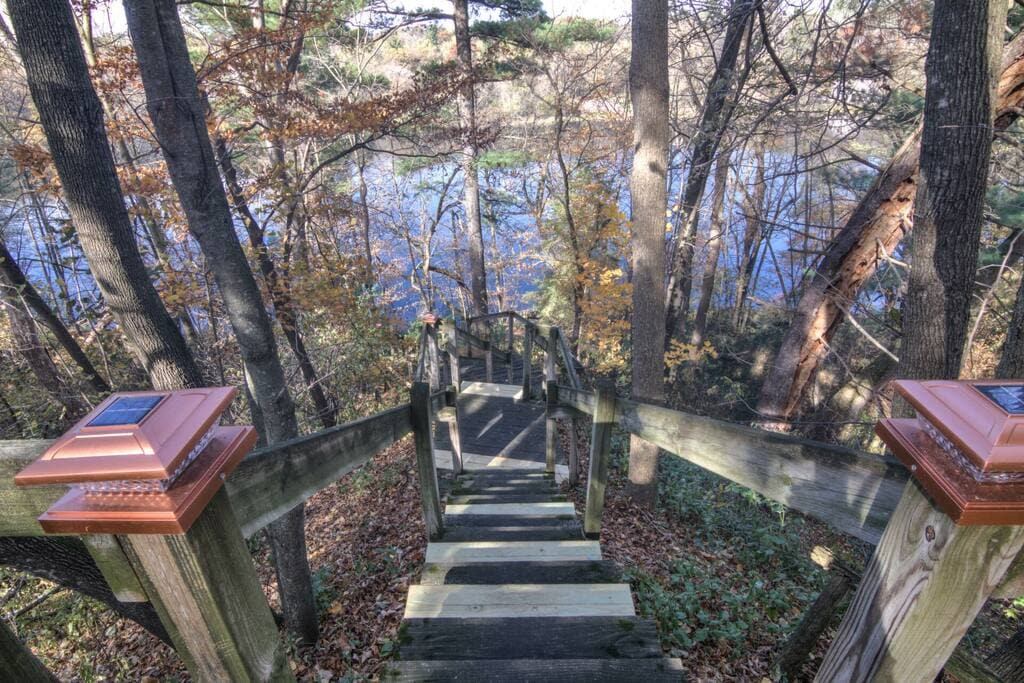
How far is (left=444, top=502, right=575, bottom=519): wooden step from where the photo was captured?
4.19 m

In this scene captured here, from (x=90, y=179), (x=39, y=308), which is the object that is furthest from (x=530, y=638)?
(x=39, y=308)

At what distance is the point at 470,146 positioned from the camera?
12750 millimetres

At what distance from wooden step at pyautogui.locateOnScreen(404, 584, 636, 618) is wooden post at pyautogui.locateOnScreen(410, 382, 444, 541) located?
674mm

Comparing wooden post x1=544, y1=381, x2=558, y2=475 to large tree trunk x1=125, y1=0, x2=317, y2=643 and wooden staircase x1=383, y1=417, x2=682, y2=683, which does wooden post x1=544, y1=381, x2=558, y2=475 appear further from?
large tree trunk x1=125, y1=0, x2=317, y2=643

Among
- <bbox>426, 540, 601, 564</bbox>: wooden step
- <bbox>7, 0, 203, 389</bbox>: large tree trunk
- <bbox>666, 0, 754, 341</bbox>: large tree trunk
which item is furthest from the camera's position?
<bbox>666, 0, 754, 341</bbox>: large tree trunk

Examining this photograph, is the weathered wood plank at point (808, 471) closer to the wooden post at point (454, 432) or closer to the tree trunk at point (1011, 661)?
the tree trunk at point (1011, 661)

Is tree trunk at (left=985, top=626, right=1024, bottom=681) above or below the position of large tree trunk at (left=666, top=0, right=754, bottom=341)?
below

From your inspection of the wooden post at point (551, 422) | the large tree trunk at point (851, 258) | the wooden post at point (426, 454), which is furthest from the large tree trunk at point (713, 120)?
the wooden post at point (426, 454)

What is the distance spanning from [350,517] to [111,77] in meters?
7.78

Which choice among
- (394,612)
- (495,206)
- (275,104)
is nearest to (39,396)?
(275,104)

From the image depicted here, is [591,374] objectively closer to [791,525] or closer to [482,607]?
[791,525]

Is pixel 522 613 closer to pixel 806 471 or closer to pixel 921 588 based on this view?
pixel 806 471

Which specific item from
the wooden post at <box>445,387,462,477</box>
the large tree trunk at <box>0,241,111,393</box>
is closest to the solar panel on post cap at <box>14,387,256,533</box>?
the wooden post at <box>445,387,462,477</box>

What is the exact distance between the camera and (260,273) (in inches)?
376
